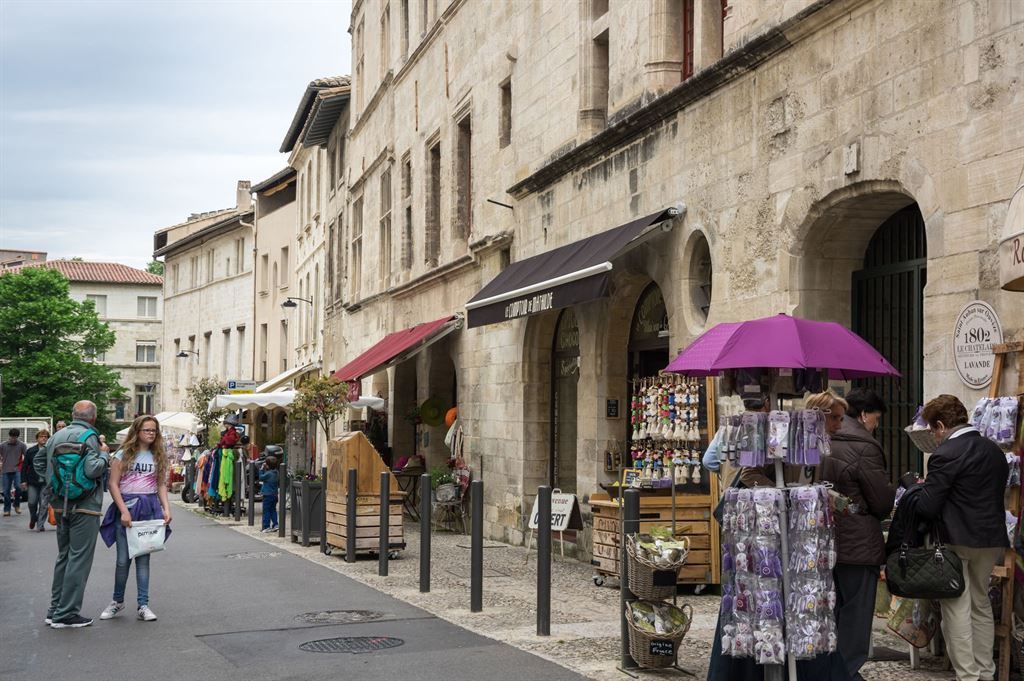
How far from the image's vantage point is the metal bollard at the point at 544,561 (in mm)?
8617

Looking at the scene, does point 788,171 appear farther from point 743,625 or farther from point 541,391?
point 541,391

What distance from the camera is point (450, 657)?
7934 mm

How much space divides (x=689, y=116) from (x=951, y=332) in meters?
4.50

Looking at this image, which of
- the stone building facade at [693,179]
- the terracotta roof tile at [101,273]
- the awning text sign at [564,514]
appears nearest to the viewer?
the stone building facade at [693,179]

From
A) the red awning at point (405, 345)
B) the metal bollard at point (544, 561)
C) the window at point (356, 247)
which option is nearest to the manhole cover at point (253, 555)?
the red awning at point (405, 345)

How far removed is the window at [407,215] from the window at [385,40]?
11.0 feet

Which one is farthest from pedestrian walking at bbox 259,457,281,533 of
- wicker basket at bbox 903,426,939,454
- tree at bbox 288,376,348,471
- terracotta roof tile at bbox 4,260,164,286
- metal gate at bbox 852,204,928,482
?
terracotta roof tile at bbox 4,260,164,286

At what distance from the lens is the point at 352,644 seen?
8.45 m

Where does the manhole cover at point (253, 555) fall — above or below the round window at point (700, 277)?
below

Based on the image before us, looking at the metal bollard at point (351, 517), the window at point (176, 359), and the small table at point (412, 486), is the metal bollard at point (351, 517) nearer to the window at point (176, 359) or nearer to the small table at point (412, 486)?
the small table at point (412, 486)

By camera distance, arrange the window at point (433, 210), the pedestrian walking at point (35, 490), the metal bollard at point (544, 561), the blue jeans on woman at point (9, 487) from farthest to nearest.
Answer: the blue jeans on woman at point (9, 487) < the window at point (433, 210) < the pedestrian walking at point (35, 490) < the metal bollard at point (544, 561)

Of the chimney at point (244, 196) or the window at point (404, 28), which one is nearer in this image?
the window at point (404, 28)

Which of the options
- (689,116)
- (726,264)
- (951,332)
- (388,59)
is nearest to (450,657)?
(951,332)

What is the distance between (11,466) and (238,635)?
640 inches
